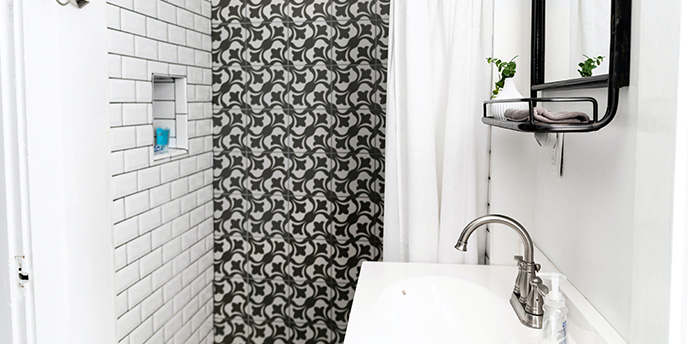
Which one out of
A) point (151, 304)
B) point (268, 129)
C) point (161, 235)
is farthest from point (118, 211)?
point (268, 129)

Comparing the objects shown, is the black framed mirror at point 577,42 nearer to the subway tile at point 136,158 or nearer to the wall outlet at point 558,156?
the wall outlet at point 558,156

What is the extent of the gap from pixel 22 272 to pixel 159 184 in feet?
2.08

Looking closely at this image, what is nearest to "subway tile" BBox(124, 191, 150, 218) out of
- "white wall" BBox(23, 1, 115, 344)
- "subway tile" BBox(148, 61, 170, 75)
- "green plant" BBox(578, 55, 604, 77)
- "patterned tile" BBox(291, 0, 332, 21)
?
"white wall" BBox(23, 1, 115, 344)

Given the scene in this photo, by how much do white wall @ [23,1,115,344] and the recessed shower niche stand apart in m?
0.55

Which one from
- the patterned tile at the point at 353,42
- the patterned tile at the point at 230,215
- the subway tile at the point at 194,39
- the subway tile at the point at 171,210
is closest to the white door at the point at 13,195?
the subway tile at the point at 171,210

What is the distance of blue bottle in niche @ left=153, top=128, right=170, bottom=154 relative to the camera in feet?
7.04

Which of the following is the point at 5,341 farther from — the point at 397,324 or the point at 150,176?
the point at 397,324

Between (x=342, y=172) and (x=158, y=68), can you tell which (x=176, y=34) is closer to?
(x=158, y=68)

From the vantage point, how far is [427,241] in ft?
5.71

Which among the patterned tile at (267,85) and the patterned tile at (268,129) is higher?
the patterned tile at (267,85)

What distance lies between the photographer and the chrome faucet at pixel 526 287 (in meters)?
1.14

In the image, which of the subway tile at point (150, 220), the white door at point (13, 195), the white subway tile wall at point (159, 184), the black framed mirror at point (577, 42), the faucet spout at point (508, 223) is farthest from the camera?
the subway tile at point (150, 220)

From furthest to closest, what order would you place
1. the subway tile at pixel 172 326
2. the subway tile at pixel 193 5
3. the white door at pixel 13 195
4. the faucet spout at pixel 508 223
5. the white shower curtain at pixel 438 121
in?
the subway tile at pixel 193 5
the subway tile at pixel 172 326
the white shower curtain at pixel 438 121
the white door at pixel 13 195
the faucet spout at pixel 508 223

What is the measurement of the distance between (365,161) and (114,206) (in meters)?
1.13
